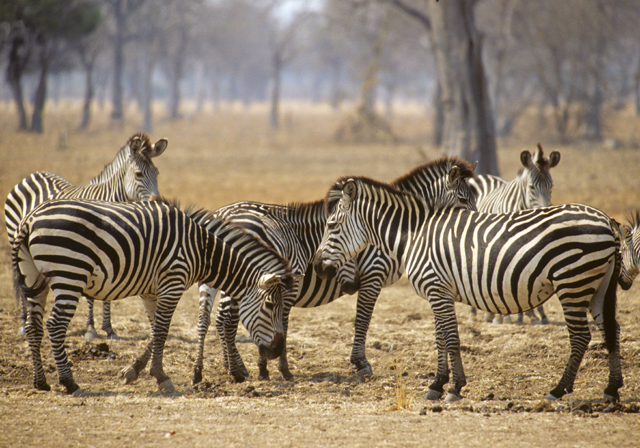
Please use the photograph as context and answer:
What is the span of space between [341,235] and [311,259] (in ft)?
2.04

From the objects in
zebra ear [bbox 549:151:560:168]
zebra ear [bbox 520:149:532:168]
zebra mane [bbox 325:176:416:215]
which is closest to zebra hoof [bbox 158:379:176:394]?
zebra mane [bbox 325:176:416:215]

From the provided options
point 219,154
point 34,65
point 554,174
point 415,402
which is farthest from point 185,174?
point 34,65

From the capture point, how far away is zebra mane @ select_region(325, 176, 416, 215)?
5.68m

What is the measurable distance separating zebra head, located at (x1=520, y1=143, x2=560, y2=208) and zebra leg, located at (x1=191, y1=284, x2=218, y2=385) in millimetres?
4213

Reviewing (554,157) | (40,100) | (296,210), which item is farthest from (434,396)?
(40,100)

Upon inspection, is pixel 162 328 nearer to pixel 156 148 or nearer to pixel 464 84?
pixel 156 148

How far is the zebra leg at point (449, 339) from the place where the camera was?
516 centimetres

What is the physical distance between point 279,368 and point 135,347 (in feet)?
6.23

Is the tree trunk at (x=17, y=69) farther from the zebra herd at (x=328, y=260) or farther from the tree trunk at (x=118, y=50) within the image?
the zebra herd at (x=328, y=260)

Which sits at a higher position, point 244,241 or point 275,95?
point 275,95

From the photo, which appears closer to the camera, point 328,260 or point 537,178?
point 328,260

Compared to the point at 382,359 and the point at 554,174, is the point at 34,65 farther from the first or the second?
the point at 382,359

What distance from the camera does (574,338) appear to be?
16.3ft

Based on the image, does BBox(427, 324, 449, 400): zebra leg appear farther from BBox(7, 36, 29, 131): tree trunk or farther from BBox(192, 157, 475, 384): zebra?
BBox(7, 36, 29, 131): tree trunk
